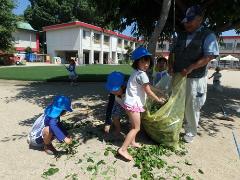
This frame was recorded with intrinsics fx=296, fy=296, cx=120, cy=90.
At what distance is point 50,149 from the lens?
4730 mm

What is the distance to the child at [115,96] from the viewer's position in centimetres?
489

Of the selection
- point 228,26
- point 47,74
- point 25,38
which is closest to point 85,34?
point 25,38

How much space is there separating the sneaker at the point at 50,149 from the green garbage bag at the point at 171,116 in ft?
5.08

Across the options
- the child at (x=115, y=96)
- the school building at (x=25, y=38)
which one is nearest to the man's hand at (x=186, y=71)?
the child at (x=115, y=96)

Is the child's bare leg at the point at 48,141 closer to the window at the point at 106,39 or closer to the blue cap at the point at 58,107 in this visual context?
the blue cap at the point at 58,107

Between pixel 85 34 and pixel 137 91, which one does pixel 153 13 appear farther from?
pixel 85 34

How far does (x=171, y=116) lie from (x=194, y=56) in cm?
103

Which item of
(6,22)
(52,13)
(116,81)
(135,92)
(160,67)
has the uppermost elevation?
(52,13)

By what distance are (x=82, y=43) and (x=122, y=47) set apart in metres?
14.7

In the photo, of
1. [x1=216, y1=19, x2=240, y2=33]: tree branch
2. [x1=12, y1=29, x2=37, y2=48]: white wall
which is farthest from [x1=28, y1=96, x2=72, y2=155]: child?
[x1=12, y1=29, x2=37, y2=48]: white wall

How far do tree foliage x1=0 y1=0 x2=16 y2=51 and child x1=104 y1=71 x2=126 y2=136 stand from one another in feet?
102

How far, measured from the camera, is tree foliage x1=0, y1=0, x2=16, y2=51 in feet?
111

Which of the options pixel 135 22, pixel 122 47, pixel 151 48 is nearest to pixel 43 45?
pixel 122 47

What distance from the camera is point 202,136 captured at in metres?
5.61
